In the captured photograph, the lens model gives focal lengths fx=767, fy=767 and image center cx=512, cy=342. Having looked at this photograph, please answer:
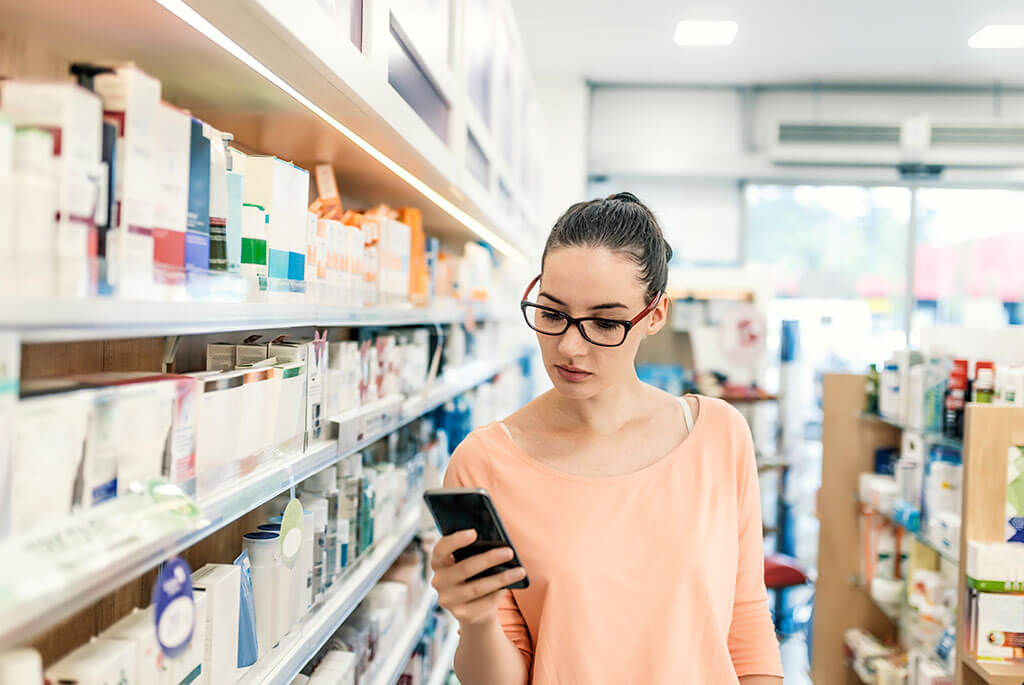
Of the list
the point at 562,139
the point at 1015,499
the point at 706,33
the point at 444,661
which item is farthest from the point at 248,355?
the point at 562,139

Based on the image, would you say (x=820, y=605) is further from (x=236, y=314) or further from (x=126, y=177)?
(x=126, y=177)

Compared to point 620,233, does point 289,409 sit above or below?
below

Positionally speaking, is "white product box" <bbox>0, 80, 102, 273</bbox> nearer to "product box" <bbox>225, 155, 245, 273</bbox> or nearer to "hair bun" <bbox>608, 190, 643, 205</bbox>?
"product box" <bbox>225, 155, 245, 273</bbox>

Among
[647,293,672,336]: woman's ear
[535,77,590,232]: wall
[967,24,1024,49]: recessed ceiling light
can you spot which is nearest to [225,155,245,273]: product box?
[647,293,672,336]: woman's ear

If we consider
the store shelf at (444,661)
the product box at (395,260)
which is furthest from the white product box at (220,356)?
the store shelf at (444,661)

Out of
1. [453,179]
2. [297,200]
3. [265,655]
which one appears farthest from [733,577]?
[453,179]

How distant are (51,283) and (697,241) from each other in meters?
7.72

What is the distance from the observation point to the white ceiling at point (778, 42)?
18.9 ft

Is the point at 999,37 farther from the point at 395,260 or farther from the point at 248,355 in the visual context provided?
the point at 248,355

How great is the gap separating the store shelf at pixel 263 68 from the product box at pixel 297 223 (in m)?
0.16

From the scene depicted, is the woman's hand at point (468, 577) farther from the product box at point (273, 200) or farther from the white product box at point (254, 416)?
the product box at point (273, 200)

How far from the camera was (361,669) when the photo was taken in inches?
85.0

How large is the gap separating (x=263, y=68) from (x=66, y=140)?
1.99 ft

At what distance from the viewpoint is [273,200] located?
4.85ft
